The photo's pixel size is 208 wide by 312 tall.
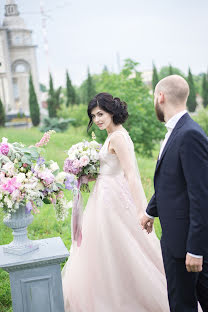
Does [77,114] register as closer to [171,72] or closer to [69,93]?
[69,93]

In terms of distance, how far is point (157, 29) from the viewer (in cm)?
2625

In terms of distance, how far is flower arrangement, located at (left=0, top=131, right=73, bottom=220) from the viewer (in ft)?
8.55

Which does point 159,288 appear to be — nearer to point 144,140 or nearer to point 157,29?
point 144,140

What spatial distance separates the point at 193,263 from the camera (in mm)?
2178

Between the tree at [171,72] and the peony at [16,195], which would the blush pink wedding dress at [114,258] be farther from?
the tree at [171,72]

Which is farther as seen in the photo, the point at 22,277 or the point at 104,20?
the point at 104,20

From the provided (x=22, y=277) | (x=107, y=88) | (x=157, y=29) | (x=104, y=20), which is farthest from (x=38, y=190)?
(x=157, y=29)

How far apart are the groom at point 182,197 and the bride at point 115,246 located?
2.99ft

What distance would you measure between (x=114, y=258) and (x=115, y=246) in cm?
11

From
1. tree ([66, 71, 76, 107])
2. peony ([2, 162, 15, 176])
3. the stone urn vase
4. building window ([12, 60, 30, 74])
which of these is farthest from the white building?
peony ([2, 162, 15, 176])

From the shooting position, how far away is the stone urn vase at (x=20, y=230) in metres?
2.79

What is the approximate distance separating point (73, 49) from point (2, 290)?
24.6m

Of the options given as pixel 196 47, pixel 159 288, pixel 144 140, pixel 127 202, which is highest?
pixel 196 47

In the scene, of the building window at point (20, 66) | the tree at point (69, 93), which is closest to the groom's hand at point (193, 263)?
the tree at point (69, 93)
